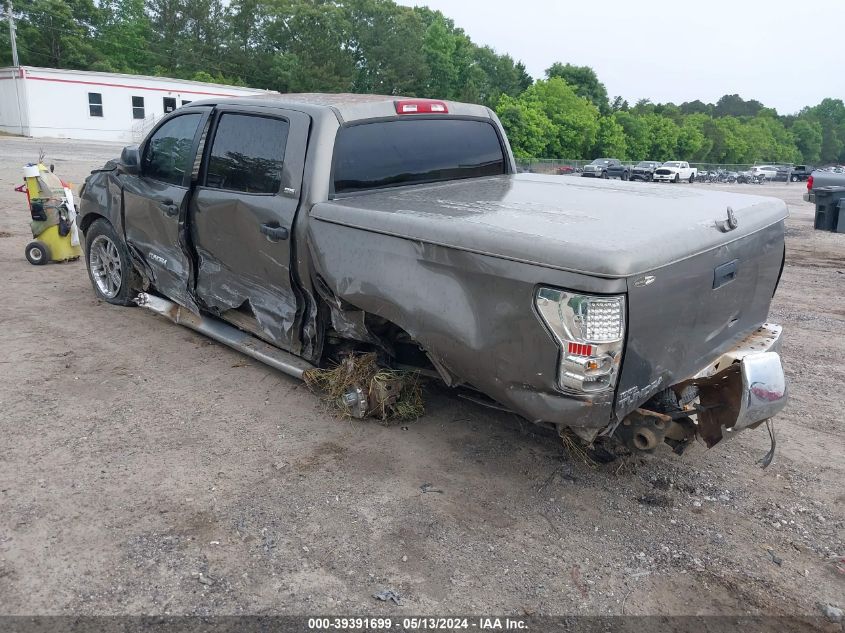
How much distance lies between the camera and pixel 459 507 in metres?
3.44

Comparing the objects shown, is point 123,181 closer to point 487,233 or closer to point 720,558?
point 487,233

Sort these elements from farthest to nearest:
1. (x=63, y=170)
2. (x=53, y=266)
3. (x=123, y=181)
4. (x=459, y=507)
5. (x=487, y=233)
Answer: (x=63, y=170), (x=53, y=266), (x=123, y=181), (x=459, y=507), (x=487, y=233)

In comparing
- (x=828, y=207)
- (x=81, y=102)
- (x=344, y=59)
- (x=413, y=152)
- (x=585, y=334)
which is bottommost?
(x=828, y=207)

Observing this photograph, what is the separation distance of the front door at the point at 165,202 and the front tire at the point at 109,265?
291 mm

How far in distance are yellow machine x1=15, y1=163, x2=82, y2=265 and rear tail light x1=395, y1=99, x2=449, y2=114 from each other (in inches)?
207

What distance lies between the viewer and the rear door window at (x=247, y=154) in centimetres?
430

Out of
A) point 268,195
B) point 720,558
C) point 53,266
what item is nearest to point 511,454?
point 720,558

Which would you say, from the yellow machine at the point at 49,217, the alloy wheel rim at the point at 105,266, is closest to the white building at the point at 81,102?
the yellow machine at the point at 49,217

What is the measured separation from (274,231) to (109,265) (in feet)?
9.71

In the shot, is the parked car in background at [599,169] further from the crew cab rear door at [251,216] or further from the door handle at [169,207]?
the crew cab rear door at [251,216]

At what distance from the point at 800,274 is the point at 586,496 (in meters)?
7.96

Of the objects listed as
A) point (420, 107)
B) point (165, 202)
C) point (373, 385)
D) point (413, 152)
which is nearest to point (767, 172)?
point (420, 107)

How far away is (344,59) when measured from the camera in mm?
63219

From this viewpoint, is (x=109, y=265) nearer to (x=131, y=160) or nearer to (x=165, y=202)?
(x=131, y=160)
